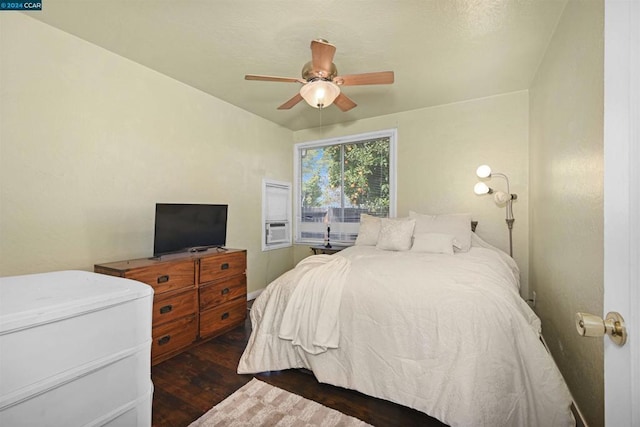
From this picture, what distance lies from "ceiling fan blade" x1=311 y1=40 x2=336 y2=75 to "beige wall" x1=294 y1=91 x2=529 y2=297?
223 centimetres

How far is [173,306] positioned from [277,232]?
228 cm

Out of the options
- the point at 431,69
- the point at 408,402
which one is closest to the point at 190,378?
the point at 408,402

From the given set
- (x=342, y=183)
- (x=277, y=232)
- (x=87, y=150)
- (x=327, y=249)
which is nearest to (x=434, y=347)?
(x=327, y=249)

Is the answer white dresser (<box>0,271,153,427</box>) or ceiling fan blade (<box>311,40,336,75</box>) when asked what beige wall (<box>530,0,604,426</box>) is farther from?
white dresser (<box>0,271,153,427</box>)

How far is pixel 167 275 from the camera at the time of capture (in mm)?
2428

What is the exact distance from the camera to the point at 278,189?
4613 millimetres

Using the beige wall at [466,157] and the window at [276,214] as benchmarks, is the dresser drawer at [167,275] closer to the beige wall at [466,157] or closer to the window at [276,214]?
the window at [276,214]

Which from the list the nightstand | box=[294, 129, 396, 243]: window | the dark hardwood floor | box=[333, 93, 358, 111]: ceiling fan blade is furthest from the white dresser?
box=[294, 129, 396, 243]: window

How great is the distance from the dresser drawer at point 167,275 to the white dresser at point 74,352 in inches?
54.5

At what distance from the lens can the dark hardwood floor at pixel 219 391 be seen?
172 cm

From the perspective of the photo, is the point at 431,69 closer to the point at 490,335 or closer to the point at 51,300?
the point at 490,335

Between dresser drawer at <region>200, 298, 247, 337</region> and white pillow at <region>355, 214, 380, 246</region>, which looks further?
white pillow at <region>355, 214, 380, 246</region>

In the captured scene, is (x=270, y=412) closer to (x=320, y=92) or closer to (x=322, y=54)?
(x=320, y=92)

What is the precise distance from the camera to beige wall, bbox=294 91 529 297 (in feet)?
11.2
